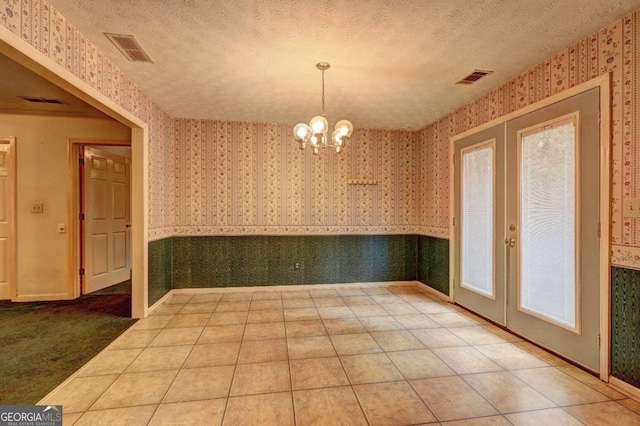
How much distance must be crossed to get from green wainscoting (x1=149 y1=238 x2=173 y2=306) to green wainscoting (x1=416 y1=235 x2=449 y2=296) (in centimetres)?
394

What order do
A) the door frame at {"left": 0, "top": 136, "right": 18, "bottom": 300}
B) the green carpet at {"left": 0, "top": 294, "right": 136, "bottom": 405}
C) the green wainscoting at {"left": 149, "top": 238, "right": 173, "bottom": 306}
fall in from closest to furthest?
the green carpet at {"left": 0, "top": 294, "right": 136, "bottom": 405}, the green wainscoting at {"left": 149, "top": 238, "right": 173, "bottom": 306}, the door frame at {"left": 0, "top": 136, "right": 18, "bottom": 300}

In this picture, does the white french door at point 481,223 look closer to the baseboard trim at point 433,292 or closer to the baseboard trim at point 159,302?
the baseboard trim at point 433,292

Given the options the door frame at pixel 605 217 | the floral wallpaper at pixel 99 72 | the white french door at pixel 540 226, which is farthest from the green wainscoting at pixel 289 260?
the door frame at pixel 605 217

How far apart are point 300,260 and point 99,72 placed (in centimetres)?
338

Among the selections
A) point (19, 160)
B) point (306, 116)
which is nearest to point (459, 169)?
point (306, 116)

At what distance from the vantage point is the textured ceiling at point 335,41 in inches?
79.7

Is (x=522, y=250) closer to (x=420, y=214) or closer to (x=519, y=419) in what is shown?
(x=519, y=419)

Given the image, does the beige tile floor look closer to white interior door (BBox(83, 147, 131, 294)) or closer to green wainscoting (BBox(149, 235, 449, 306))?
green wainscoting (BBox(149, 235, 449, 306))

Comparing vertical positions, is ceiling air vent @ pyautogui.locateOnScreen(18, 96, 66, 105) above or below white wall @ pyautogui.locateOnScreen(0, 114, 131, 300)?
above

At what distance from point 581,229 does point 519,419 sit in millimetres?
1520

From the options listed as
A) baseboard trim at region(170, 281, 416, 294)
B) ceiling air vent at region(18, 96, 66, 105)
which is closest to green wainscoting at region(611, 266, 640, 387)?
baseboard trim at region(170, 281, 416, 294)

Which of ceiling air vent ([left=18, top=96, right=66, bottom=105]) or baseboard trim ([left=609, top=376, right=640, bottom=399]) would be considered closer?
baseboard trim ([left=609, top=376, right=640, bottom=399])

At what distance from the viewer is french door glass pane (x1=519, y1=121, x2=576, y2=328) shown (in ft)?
8.06

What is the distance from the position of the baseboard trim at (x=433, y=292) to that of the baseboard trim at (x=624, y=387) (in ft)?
6.62
